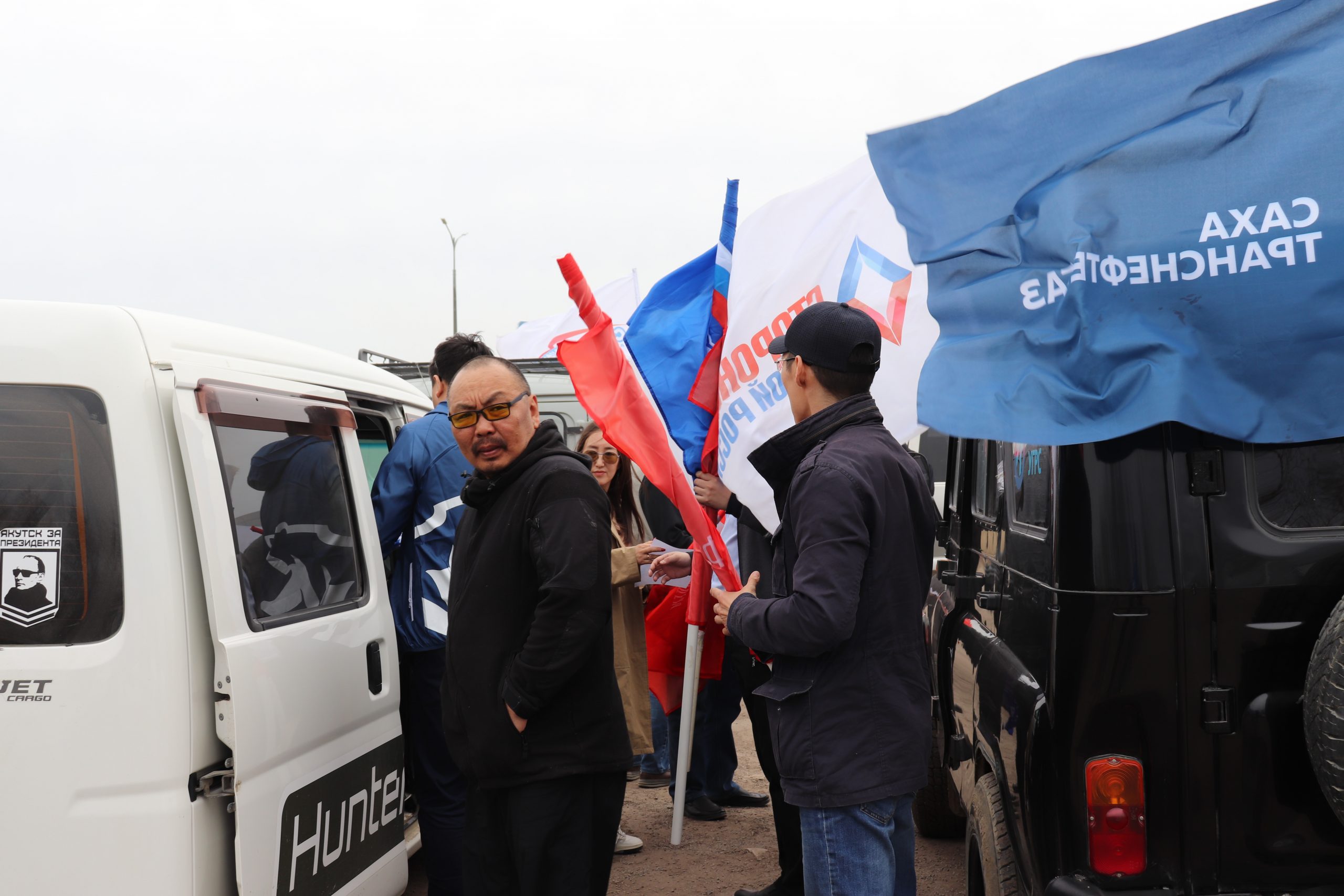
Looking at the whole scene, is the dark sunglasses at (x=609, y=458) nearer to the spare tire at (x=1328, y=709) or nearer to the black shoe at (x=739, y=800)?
the black shoe at (x=739, y=800)

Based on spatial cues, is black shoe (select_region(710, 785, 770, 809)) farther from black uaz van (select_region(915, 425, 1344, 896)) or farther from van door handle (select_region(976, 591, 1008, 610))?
black uaz van (select_region(915, 425, 1344, 896))

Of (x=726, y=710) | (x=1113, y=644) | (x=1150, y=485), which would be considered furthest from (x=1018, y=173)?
(x=726, y=710)

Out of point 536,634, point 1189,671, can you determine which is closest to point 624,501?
point 536,634

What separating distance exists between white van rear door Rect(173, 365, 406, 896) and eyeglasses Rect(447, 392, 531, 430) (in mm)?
429

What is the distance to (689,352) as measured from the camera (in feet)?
13.7

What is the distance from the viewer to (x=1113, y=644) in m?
2.26

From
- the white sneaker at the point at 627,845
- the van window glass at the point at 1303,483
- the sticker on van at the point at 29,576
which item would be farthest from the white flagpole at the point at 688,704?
the sticker on van at the point at 29,576

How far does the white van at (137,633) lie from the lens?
7.07 ft

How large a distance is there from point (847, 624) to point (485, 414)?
1.17 m

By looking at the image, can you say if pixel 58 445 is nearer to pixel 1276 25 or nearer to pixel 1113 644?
pixel 1113 644

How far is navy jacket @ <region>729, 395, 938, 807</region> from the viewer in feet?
7.75

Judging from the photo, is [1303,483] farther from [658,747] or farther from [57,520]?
[658,747]

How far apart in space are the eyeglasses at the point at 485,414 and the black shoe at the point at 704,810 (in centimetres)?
316

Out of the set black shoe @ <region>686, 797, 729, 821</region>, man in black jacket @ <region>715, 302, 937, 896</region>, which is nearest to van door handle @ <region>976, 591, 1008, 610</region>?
man in black jacket @ <region>715, 302, 937, 896</region>
